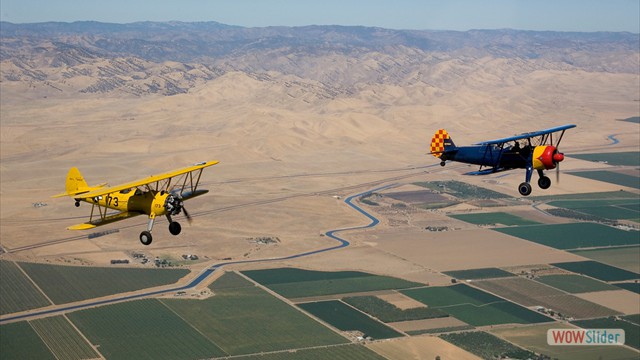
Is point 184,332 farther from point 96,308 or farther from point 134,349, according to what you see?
point 96,308

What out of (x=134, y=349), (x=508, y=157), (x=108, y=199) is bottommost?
(x=134, y=349)

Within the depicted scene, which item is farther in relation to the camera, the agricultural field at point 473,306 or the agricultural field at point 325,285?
the agricultural field at point 325,285

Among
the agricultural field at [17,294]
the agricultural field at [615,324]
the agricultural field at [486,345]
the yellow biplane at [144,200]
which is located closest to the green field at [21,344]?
the agricultural field at [17,294]

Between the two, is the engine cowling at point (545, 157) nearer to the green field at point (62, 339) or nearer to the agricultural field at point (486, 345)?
the agricultural field at point (486, 345)

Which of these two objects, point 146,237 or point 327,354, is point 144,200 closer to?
point 146,237

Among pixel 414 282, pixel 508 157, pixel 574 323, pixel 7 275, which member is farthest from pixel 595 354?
pixel 7 275
